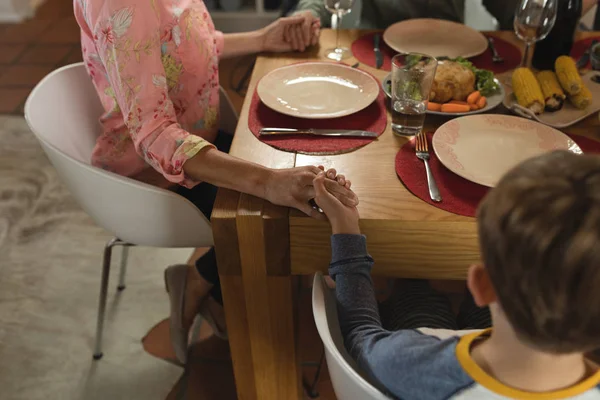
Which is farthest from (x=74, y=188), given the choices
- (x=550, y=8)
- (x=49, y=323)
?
(x=550, y=8)

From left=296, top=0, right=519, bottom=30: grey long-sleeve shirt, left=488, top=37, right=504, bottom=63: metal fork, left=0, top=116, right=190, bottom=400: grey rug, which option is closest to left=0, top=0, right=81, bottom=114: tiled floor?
left=0, top=116, right=190, bottom=400: grey rug

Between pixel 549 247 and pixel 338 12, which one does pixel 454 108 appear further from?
pixel 549 247

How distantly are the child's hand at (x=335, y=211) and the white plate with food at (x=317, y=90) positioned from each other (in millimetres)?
248

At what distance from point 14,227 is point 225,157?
1.35 metres

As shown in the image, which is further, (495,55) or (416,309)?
(495,55)

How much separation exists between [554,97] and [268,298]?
0.68m

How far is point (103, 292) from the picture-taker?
4.63 feet

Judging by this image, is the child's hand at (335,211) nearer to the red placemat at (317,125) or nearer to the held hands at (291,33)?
the red placemat at (317,125)

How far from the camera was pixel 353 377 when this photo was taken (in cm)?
62

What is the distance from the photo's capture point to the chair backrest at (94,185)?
1.08 meters

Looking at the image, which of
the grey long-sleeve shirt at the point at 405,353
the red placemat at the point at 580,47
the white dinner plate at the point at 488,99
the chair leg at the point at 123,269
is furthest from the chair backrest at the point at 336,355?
the chair leg at the point at 123,269

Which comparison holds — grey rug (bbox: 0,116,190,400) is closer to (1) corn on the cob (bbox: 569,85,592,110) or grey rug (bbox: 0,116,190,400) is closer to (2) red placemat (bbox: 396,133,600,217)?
(2) red placemat (bbox: 396,133,600,217)

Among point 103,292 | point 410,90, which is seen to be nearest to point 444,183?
point 410,90

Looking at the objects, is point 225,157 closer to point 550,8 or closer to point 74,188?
point 74,188
